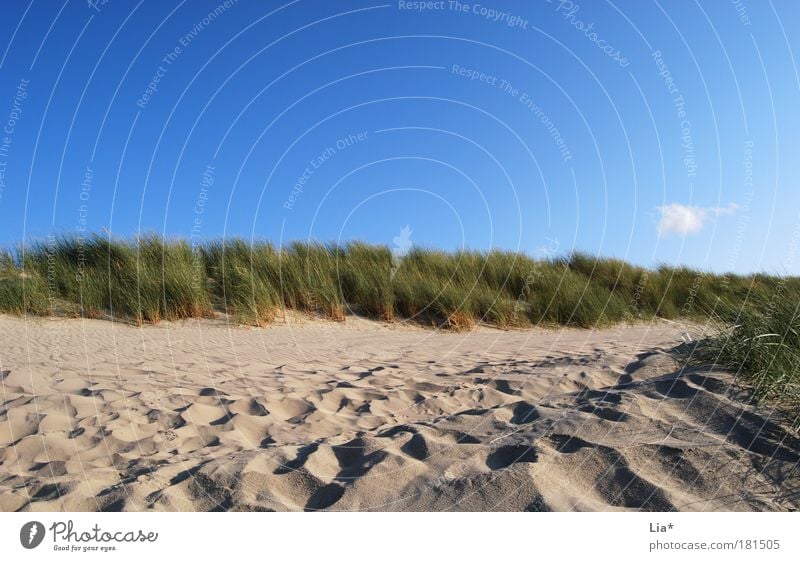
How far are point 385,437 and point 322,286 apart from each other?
6704 millimetres

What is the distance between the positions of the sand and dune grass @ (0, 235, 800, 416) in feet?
8.70

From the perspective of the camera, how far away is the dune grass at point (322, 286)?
9094 mm

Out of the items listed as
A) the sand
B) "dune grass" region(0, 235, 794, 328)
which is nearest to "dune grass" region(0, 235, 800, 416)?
"dune grass" region(0, 235, 794, 328)

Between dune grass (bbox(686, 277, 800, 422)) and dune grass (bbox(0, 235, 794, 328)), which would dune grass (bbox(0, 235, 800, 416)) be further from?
dune grass (bbox(686, 277, 800, 422))

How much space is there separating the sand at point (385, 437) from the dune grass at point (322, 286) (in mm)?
2653

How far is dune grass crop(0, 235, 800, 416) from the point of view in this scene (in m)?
9.09

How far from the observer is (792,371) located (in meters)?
3.71

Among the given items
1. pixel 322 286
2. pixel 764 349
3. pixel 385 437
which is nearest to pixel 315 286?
pixel 322 286

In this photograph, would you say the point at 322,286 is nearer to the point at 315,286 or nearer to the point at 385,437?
the point at 315,286

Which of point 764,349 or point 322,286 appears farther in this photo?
point 322,286

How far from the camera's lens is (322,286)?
10352 mm
